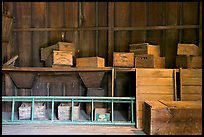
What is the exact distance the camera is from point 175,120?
3078 mm

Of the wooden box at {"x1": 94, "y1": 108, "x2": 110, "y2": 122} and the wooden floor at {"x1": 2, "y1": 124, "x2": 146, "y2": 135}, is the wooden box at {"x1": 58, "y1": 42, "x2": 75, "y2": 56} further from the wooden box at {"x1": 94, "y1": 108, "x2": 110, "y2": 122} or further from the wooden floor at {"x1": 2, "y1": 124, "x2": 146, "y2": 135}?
the wooden floor at {"x1": 2, "y1": 124, "x2": 146, "y2": 135}

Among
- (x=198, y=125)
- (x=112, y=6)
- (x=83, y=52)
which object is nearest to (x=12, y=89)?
(x=83, y=52)

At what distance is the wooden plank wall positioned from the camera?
Result: 14.6ft

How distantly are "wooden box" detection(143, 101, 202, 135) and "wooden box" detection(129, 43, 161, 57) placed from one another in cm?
112

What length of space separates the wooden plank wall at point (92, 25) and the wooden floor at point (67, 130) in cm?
106

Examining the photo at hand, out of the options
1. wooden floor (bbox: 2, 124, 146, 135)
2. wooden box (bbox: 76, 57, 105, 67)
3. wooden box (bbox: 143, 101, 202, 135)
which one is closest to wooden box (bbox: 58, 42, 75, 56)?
wooden box (bbox: 76, 57, 105, 67)

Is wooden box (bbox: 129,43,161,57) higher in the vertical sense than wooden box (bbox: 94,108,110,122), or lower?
higher

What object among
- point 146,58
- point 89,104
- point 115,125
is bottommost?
point 115,125

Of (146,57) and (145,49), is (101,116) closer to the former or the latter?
(146,57)

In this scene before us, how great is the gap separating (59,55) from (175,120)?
2.13 m

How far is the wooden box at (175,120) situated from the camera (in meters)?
3.05

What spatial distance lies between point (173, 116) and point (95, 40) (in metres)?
2.24

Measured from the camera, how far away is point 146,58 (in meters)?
3.86

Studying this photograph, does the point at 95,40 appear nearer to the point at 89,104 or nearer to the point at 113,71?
the point at 113,71
